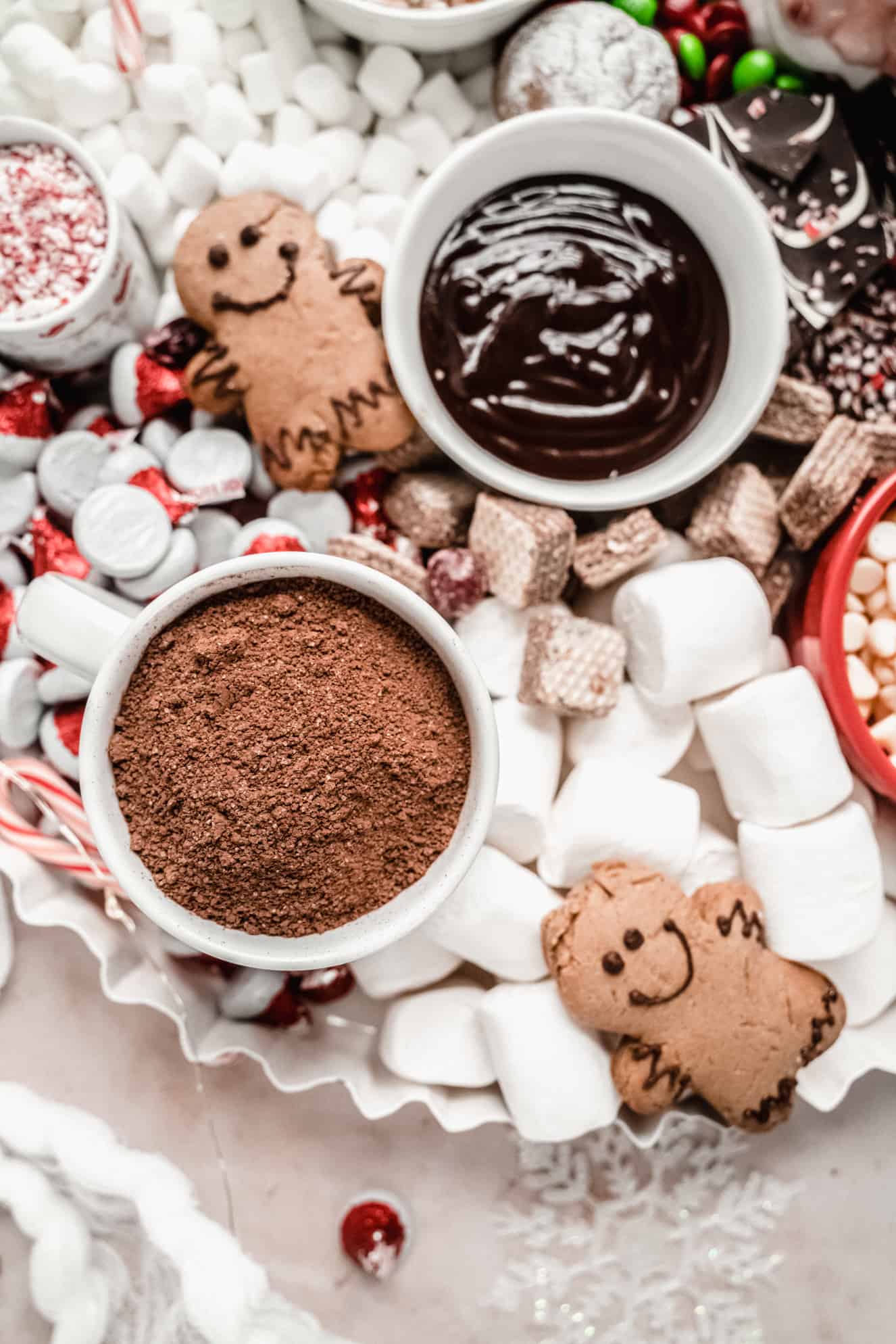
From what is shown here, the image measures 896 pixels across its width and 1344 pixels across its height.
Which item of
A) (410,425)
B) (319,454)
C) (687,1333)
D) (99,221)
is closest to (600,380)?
(410,425)

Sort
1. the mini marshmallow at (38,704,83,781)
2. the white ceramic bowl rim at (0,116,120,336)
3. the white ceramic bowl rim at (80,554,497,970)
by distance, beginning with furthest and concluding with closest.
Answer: the mini marshmallow at (38,704,83,781) → the white ceramic bowl rim at (0,116,120,336) → the white ceramic bowl rim at (80,554,497,970)

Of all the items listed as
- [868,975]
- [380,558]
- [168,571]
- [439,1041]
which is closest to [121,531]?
[168,571]

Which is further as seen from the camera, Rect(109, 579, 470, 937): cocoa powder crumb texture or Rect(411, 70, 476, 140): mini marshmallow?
Rect(411, 70, 476, 140): mini marshmallow

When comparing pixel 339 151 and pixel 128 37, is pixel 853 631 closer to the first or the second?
pixel 339 151

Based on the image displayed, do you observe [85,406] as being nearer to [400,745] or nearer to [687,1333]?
[400,745]

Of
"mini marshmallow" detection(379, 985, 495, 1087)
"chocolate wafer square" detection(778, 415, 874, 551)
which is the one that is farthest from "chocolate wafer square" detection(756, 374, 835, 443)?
"mini marshmallow" detection(379, 985, 495, 1087)

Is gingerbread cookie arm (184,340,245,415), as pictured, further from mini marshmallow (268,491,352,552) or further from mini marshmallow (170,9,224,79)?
mini marshmallow (170,9,224,79)

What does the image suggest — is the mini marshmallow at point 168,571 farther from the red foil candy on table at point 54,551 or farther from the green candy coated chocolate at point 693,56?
the green candy coated chocolate at point 693,56
